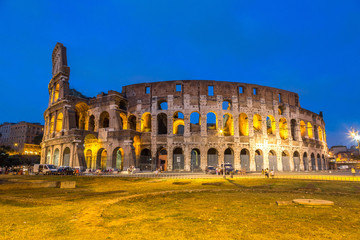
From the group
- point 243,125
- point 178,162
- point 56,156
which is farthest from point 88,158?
point 243,125

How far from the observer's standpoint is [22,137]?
94.1 metres

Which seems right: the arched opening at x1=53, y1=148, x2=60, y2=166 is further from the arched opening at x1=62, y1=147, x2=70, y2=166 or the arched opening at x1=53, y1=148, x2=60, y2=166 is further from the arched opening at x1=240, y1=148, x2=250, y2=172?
the arched opening at x1=240, y1=148, x2=250, y2=172

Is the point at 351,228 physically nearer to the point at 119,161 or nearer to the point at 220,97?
the point at 220,97

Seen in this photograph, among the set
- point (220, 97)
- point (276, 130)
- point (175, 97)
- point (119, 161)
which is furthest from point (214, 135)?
point (119, 161)

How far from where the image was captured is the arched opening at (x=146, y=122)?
117 ft

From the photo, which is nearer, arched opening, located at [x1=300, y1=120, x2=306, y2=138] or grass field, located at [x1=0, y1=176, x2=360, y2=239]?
grass field, located at [x1=0, y1=176, x2=360, y2=239]

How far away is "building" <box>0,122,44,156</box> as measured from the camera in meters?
87.9

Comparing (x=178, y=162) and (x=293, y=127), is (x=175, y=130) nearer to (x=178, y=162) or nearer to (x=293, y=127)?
(x=178, y=162)

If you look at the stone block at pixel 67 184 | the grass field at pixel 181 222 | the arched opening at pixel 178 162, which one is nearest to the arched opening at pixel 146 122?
the arched opening at pixel 178 162

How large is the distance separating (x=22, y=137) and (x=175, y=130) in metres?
84.2

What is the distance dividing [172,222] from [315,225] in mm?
3380

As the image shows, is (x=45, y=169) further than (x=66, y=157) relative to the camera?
No

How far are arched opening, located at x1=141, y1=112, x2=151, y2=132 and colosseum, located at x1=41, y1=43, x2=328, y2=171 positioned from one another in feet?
0.15

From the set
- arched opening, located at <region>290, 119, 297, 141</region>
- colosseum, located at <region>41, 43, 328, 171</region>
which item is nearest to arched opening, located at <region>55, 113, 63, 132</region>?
colosseum, located at <region>41, 43, 328, 171</region>
